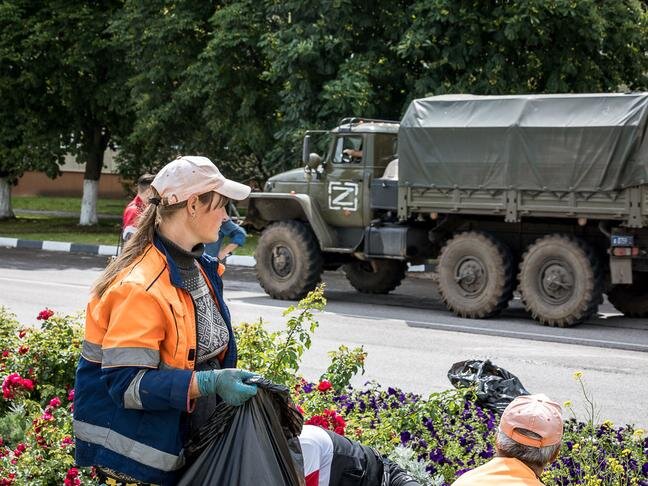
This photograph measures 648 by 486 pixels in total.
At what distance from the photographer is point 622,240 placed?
13680 millimetres

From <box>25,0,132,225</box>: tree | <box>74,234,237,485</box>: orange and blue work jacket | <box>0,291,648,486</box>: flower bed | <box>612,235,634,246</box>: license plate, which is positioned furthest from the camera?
<box>25,0,132,225</box>: tree

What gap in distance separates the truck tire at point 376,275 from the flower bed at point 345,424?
10.4 meters

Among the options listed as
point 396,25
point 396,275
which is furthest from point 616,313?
point 396,25

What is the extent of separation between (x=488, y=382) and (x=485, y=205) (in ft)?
26.7

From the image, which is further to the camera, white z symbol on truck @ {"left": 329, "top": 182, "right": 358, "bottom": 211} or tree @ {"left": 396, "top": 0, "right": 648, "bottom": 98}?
tree @ {"left": 396, "top": 0, "right": 648, "bottom": 98}

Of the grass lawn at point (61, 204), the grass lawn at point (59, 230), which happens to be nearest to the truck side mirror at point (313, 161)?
the grass lawn at point (59, 230)

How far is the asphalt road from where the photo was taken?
1002 cm

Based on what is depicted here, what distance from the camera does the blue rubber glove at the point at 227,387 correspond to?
3.66 metres

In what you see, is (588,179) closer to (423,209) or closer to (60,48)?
(423,209)

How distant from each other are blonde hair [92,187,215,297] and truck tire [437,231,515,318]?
36.1 feet

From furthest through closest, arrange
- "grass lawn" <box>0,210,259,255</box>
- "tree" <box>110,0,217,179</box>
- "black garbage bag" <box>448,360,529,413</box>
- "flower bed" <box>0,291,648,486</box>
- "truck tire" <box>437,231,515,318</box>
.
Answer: "grass lawn" <box>0,210,259,255</box>, "tree" <box>110,0,217,179</box>, "truck tire" <box>437,231,515,318</box>, "black garbage bag" <box>448,360,529,413</box>, "flower bed" <box>0,291,648,486</box>

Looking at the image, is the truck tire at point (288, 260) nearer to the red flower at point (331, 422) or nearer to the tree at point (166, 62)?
the tree at point (166, 62)

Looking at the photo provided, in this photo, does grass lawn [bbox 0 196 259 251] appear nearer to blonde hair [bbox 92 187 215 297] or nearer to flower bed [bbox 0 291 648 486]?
flower bed [bbox 0 291 648 486]

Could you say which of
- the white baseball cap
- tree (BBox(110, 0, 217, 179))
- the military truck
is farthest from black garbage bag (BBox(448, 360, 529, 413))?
tree (BBox(110, 0, 217, 179))
